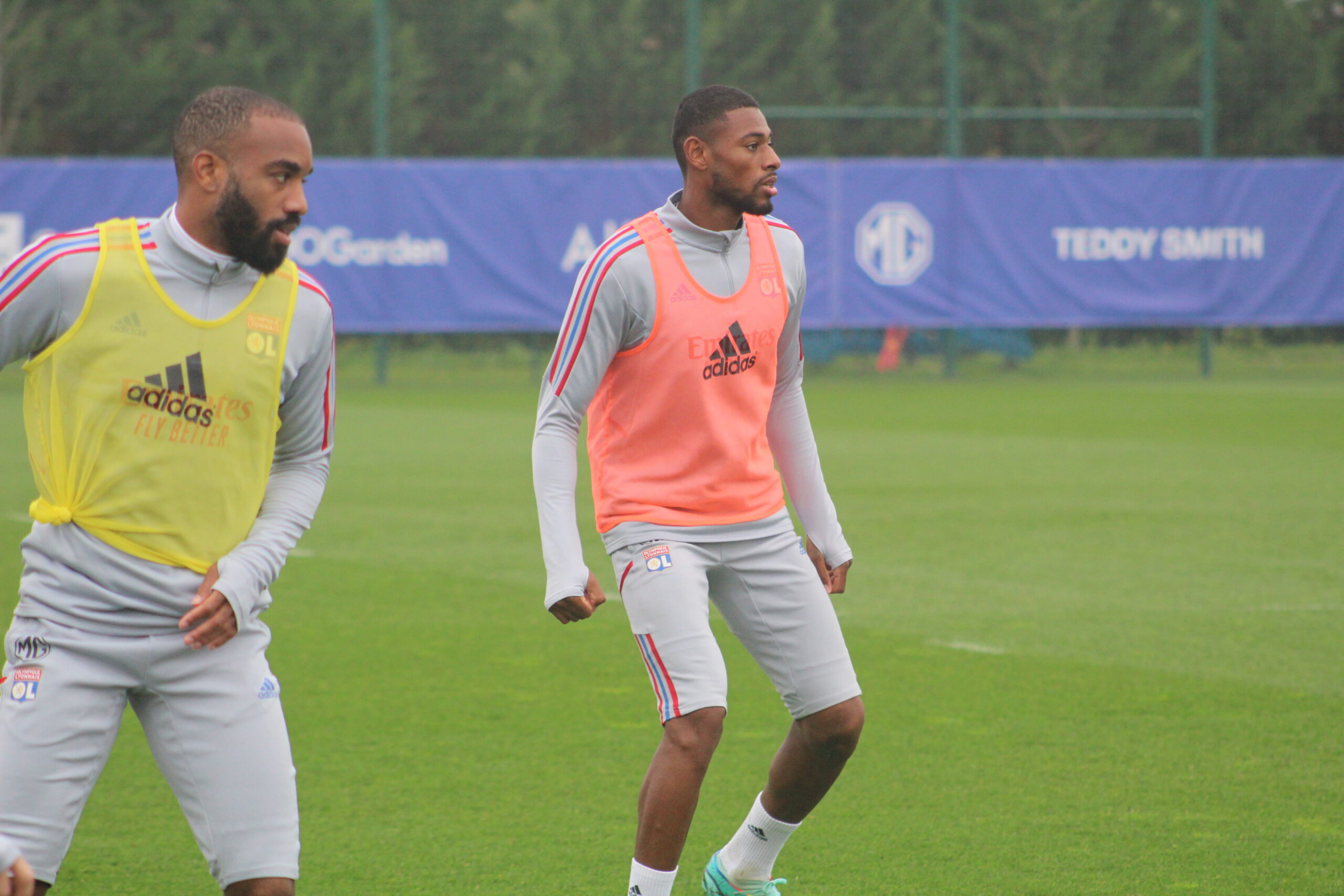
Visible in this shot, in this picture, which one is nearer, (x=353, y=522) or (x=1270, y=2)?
(x=353, y=522)

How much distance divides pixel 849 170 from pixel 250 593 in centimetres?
2035

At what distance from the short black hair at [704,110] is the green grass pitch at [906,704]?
6.81 ft

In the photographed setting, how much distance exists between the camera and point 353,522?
1161 cm

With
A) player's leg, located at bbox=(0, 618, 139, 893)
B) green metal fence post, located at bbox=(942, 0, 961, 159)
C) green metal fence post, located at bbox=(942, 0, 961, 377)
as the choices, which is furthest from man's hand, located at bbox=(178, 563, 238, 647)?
green metal fence post, located at bbox=(942, 0, 961, 159)

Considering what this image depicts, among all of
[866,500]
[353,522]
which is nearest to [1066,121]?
[866,500]

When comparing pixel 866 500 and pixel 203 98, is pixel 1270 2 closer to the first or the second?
pixel 866 500

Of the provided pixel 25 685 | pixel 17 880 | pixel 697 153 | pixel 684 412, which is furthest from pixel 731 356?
pixel 17 880

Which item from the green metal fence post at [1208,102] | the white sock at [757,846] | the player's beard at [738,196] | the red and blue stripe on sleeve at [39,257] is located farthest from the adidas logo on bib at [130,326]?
the green metal fence post at [1208,102]

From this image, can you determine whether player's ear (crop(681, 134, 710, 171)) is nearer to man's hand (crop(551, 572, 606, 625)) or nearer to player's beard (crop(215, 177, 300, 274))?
man's hand (crop(551, 572, 606, 625))

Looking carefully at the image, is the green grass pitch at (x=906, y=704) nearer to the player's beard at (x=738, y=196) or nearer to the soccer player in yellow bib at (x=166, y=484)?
the soccer player in yellow bib at (x=166, y=484)

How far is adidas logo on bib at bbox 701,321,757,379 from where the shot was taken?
4.30m

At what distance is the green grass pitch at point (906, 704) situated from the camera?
4.92m

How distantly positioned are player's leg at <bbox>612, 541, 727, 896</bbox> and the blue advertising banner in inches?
706

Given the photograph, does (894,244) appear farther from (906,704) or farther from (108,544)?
(108,544)
